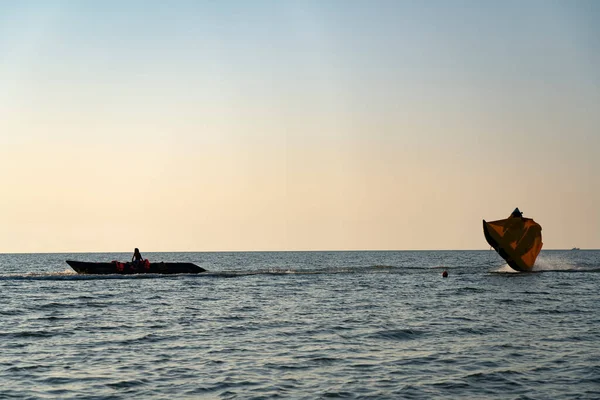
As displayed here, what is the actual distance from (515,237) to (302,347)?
155ft

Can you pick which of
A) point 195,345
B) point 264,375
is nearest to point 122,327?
point 195,345

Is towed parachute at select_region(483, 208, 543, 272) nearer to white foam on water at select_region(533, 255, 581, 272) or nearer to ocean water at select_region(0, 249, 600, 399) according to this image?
white foam on water at select_region(533, 255, 581, 272)

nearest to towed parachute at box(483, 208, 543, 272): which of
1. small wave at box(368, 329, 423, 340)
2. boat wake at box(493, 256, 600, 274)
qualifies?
boat wake at box(493, 256, 600, 274)

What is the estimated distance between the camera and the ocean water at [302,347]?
17688 millimetres

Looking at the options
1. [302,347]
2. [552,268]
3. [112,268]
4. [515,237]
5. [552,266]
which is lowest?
[302,347]

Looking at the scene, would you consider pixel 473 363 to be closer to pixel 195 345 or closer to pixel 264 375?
pixel 264 375

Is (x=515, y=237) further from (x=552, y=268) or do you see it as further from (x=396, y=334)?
(x=396, y=334)

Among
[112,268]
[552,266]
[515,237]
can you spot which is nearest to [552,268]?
[552,266]

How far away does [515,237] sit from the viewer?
66125mm

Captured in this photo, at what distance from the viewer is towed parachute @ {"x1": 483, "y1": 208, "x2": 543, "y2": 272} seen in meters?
65.3

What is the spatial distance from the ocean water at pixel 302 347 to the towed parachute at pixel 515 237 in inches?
794

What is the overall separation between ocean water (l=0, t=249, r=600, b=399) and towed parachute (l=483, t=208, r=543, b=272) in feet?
66.1

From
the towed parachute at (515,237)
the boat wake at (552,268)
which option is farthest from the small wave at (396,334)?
the boat wake at (552,268)

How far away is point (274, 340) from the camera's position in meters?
25.3
